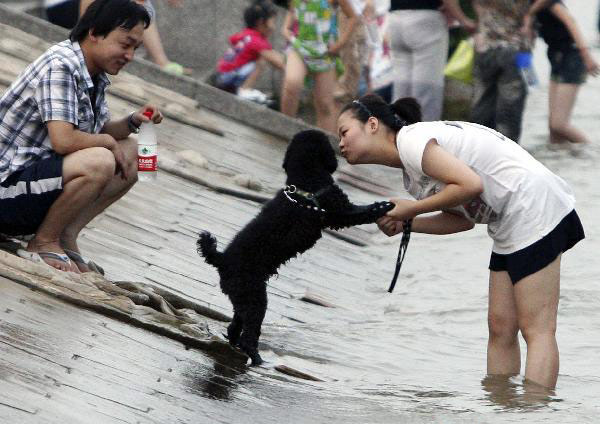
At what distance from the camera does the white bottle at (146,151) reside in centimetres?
671

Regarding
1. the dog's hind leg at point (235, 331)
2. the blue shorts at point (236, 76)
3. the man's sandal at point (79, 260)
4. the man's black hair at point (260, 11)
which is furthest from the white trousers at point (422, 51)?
the dog's hind leg at point (235, 331)

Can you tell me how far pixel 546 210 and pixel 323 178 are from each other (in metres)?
0.94

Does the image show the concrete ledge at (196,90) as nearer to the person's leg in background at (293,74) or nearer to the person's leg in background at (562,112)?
the person's leg in background at (293,74)

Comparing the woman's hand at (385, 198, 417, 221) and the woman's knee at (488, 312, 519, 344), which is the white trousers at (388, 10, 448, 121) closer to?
the woman's knee at (488, 312, 519, 344)

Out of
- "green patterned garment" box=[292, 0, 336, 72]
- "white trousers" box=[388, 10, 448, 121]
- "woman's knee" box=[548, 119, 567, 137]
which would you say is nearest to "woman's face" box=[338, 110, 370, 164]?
"green patterned garment" box=[292, 0, 336, 72]

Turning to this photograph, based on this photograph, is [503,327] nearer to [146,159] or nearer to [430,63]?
[146,159]

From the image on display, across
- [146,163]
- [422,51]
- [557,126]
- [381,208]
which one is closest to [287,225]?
[381,208]

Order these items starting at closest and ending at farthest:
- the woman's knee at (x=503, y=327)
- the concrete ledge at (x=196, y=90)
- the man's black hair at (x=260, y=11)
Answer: the woman's knee at (x=503, y=327), the concrete ledge at (x=196, y=90), the man's black hair at (x=260, y=11)

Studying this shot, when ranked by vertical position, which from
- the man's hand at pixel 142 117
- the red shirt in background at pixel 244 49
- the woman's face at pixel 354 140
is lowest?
the red shirt in background at pixel 244 49

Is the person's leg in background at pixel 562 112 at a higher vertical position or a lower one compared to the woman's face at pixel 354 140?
lower

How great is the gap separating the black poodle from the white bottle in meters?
0.90

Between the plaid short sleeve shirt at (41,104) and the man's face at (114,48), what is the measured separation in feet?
0.27

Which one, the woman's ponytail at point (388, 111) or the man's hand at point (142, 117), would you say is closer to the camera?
the woman's ponytail at point (388, 111)

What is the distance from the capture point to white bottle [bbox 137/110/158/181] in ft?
22.0
